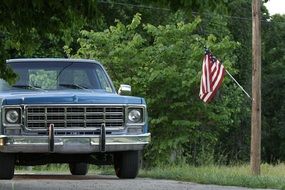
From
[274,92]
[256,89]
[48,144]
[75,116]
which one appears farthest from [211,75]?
[274,92]

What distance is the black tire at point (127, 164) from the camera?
11109mm

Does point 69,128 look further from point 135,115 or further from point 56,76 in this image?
point 56,76

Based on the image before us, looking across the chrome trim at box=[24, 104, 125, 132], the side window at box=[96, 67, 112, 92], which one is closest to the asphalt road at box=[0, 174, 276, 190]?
the chrome trim at box=[24, 104, 125, 132]

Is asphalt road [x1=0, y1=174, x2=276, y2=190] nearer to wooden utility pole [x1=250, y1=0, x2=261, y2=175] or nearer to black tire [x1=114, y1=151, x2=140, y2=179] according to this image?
black tire [x1=114, y1=151, x2=140, y2=179]

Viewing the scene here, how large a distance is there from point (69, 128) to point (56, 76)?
4.98 ft

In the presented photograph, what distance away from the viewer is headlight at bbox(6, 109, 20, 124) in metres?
10.5

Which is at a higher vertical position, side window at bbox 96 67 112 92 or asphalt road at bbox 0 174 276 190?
side window at bbox 96 67 112 92

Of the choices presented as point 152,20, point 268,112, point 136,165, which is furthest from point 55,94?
point 268,112

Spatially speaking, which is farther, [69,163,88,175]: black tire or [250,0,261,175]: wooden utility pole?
[250,0,261,175]: wooden utility pole

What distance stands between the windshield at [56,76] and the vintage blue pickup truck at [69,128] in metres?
0.27

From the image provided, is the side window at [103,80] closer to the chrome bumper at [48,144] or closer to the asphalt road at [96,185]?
the asphalt road at [96,185]

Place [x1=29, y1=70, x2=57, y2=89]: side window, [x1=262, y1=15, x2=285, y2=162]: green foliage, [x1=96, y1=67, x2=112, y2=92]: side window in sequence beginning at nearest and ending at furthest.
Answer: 1. [x1=29, y1=70, x2=57, y2=89]: side window
2. [x1=96, y1=67, x2=112, y2=92]: side window
3. [x1=262, y1=15, x2=285, y2=162]: green foliage

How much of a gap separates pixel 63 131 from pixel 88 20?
5.19ft

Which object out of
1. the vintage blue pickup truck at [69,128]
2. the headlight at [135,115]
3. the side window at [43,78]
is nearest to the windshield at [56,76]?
the side window at [43,78]
